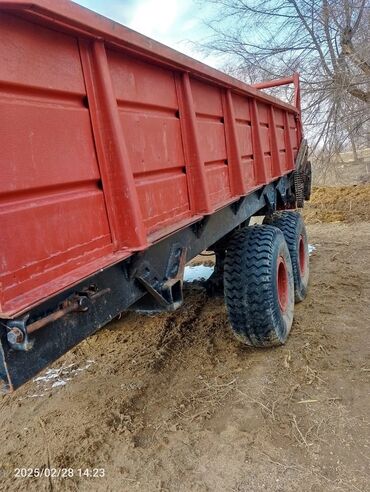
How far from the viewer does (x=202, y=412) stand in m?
2.79

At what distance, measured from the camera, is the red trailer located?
4.42 ft

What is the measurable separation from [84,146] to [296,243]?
3.47m

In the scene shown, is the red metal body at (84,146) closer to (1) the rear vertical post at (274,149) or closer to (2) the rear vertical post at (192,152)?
(2) the rear vertical post at (192,152)

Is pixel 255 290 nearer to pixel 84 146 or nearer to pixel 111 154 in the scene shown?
pixel 111 154

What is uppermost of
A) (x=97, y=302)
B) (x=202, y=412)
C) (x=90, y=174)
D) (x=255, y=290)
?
(x=90, y=174)

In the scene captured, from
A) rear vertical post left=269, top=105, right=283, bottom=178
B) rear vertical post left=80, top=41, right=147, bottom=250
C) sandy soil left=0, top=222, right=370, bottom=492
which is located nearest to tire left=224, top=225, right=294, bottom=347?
sandy soil left=0, top=222, right=370, bottom=492

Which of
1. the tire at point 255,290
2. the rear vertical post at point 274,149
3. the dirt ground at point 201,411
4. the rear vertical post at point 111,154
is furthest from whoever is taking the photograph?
the rear vertical post at point 274,149

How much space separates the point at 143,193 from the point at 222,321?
2455 millimetres

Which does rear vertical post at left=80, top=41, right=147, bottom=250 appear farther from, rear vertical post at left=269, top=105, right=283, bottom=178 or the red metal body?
rear vertical post at left=269, top=105, right=283, bottom=178

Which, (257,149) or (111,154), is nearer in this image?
(111,154)

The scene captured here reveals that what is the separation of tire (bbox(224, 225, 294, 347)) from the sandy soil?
0.72ft

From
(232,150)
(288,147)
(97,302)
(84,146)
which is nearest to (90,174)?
(84,146)

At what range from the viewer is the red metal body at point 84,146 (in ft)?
4.40

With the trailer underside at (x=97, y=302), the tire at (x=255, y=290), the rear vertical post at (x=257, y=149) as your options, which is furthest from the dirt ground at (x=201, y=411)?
the rear vertical post at (x=257, y=149)
